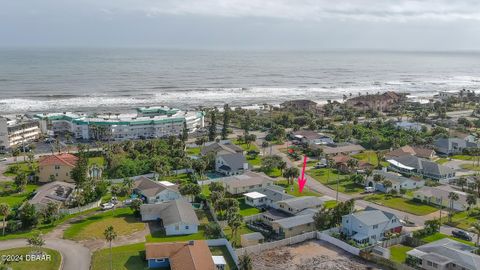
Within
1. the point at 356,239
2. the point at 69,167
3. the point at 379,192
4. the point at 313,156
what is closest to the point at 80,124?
the point at 69,167

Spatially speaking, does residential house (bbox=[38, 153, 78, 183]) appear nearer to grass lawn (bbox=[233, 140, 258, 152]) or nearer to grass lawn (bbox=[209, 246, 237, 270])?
grass lawn (bbox=[233, 140, 258, 152])

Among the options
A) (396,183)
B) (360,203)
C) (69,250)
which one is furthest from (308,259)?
(396,183)

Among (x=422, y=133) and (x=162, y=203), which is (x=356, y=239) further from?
(x=422, y=133)

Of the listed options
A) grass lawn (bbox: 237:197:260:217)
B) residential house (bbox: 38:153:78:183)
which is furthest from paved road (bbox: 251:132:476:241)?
residential house (bbox: 38:153:78:183)

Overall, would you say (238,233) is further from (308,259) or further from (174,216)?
(308,259)

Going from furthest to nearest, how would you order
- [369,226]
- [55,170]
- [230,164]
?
1. [230,164]
2. [55,170]
3. [369,226]

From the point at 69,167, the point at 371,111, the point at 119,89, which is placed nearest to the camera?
the point at 69,167
